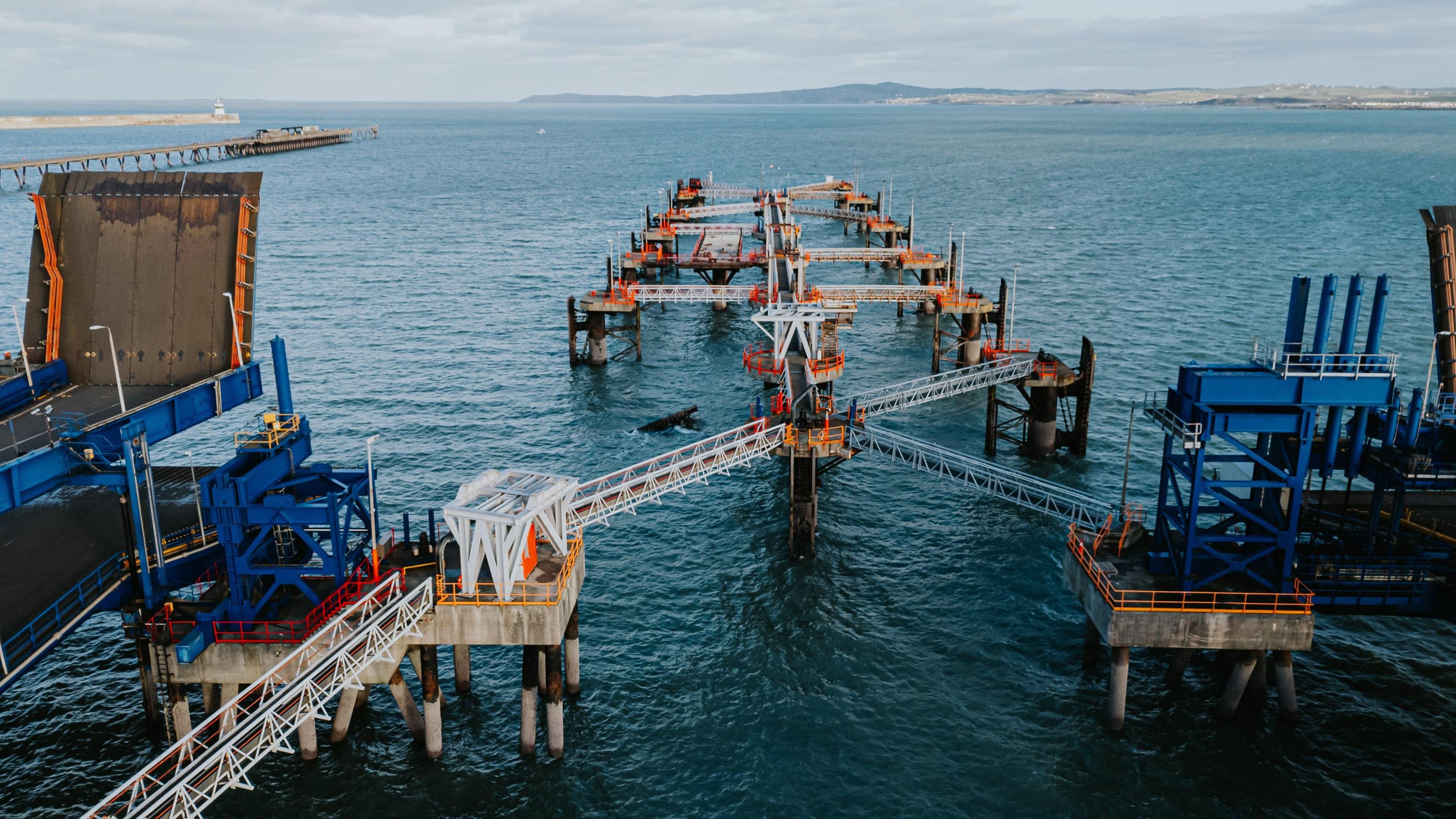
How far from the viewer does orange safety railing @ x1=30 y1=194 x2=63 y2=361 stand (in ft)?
115

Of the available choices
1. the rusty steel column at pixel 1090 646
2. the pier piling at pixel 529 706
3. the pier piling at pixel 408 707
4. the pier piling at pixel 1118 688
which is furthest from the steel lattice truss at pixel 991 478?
the pier piling at pixel 408 707

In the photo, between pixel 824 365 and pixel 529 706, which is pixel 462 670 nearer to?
pixel 529 706

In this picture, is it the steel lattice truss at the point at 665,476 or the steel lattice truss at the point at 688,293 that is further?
the steel lattice truss at the point at 688,293

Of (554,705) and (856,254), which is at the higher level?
(856,254)

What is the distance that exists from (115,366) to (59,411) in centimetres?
364

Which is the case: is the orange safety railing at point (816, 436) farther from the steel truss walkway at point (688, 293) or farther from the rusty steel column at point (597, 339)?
the rusty steel column at point (597, 339)

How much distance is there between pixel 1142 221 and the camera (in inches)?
5640

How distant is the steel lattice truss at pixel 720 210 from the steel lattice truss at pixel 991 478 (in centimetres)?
7047

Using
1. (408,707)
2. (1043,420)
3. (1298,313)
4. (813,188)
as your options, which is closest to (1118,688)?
(1298,313)

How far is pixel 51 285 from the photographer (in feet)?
117

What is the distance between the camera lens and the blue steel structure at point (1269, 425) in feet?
107

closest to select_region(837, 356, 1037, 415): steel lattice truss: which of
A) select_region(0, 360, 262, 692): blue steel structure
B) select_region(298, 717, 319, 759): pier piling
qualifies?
select_region(298, 717, 319, 759): pier piling

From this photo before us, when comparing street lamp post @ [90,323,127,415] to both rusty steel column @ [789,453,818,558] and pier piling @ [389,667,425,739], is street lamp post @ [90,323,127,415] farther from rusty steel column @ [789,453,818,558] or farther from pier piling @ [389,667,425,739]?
rusty steel column @ [789,453,818,558]

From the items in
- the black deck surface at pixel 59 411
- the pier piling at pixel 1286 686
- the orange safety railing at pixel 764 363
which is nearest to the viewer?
the black deck surface at pixel 59 411
